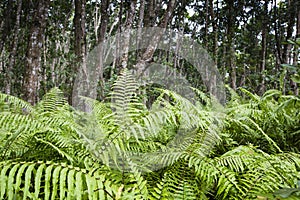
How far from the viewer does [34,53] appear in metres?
6.42

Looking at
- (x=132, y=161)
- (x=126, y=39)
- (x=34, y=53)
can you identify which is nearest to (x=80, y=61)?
(x=126, y=39)

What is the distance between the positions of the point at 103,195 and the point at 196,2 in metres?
19.0

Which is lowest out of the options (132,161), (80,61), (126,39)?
(132,161)

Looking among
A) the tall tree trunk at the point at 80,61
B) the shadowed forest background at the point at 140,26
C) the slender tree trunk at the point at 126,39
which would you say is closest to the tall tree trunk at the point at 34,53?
the shadowed forest background at the point at 140,26

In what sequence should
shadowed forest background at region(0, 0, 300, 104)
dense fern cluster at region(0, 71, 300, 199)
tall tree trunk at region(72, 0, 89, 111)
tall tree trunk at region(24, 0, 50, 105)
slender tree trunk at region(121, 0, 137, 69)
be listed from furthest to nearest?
tall tree trunk at region(72, 0, 89, 111) < slender tree trunk at region(121, 0, 137, 69) < shadowed forest background at region(0, 0, 300, 104) < tall tree trunk at region(24, 0, 50, 105) < dense fern cluster at region(0, 71, 300, 199)

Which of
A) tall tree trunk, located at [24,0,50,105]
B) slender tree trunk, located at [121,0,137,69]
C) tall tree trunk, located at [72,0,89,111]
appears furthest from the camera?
tall tree trunk, located at [72,0,89,111]

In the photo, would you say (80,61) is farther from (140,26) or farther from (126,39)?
(126,39)

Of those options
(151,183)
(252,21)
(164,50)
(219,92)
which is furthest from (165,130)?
(164,50)

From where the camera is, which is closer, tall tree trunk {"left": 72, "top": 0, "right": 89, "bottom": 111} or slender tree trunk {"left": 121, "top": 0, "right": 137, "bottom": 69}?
slender tree trunk {"left": 121, "top": 0, "right": 137, "bottom": 69}

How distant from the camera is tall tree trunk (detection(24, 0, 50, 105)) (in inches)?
242

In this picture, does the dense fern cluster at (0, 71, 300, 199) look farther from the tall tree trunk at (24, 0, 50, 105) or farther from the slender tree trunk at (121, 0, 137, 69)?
the slender tree trunk at (121, 0, 137, 69)

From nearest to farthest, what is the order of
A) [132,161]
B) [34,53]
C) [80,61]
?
[132,161]
[34,53]
[80,61]

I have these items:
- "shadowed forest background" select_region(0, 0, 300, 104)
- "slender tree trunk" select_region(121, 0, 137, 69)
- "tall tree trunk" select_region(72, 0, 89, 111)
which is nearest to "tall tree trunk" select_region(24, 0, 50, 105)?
"shadowed forest background" select_region(0, 0, 300, 104)

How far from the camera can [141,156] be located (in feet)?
8.10
